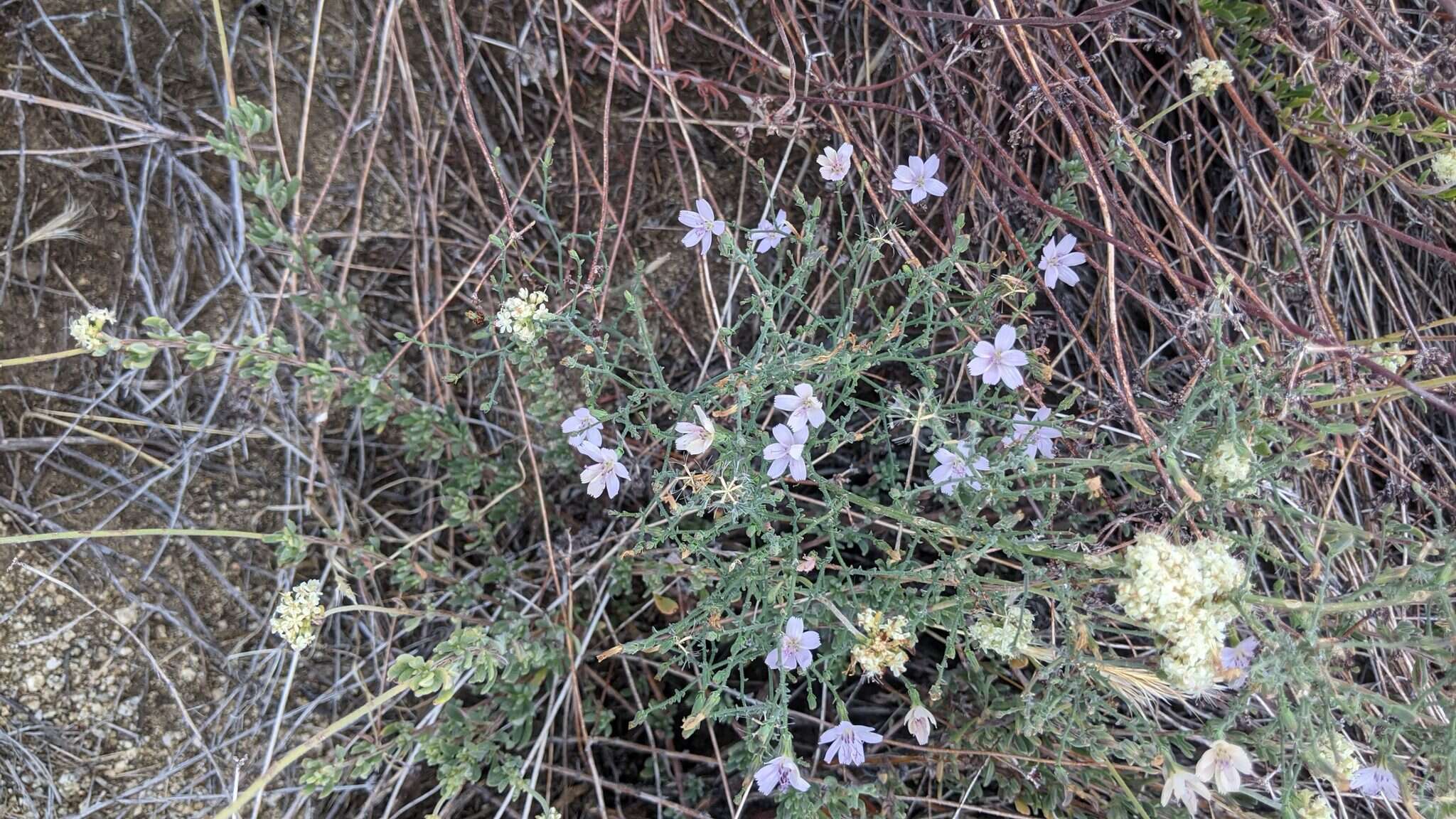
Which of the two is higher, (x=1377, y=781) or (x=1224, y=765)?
(x=1224, y=765)

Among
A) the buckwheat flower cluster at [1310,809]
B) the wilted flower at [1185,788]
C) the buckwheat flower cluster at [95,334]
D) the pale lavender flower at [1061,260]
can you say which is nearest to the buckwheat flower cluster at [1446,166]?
the pale lavender flower at [1061,260]

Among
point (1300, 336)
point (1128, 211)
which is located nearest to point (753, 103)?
point (1128, 211)

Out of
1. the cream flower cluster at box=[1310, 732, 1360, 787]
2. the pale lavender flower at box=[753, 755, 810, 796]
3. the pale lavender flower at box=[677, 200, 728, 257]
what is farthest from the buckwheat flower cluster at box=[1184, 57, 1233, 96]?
the pale lavender flower at box=[753, 755, 810, 796]

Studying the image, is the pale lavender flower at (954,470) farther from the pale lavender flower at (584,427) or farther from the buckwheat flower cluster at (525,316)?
the buckwheat flower cluster at (525,316)

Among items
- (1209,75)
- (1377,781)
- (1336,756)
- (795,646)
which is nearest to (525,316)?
(795,646)

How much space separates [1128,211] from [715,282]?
1229mm

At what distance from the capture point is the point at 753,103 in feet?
8.48

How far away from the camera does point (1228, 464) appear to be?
1.64m

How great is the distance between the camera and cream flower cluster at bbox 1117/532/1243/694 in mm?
1514

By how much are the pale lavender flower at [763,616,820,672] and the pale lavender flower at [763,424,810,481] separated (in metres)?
0.32

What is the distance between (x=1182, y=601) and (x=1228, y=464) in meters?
0.30

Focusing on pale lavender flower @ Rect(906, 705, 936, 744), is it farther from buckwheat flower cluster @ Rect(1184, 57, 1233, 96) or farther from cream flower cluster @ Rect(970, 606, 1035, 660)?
buckwheat flower cluster @ Rect(1184, 57, 1233, 96)

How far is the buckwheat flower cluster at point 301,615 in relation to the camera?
6.10ft

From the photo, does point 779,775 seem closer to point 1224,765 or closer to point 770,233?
point 1224,765
